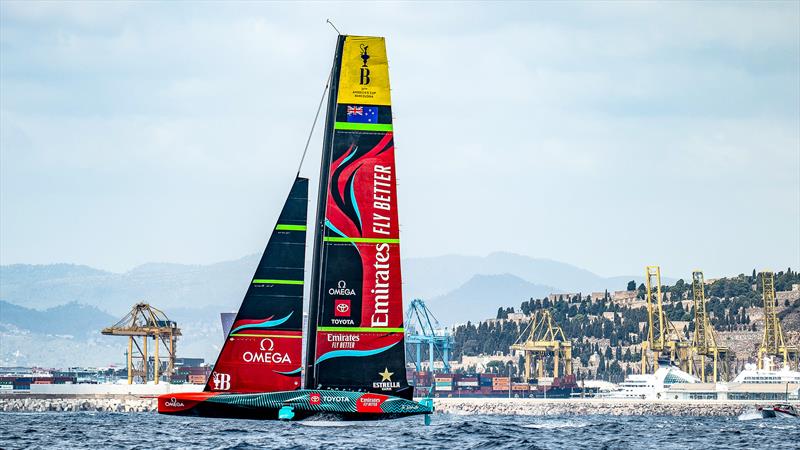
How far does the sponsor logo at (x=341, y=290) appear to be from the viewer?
4938 cm

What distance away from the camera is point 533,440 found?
58531mm

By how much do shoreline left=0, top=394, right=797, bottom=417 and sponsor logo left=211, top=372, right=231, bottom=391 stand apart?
4570 inches

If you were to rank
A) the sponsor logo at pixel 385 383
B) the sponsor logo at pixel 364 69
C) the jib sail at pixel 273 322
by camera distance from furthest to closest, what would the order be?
the jib sail at pixel 273 322, the sponsor logo at pixel 385 383, the sponsor logo at pixel 364 69

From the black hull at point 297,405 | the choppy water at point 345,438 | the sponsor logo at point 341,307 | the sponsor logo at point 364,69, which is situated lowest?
the choppy water at point 345,438

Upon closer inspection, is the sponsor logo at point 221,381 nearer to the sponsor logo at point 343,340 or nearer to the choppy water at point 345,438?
the choppy water at point 345,438

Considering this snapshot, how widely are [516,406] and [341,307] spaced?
13416 cm

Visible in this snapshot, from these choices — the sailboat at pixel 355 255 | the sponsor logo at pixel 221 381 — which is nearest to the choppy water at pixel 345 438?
the sailboat at pixel 355 255

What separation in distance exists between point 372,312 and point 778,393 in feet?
480

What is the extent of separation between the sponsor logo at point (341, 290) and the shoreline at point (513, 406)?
118 meters

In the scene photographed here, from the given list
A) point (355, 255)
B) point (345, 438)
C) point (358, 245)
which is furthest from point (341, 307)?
point (345, 438)

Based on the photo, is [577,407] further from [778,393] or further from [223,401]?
[223,401]

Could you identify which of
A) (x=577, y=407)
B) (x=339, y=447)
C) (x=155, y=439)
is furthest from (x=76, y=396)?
(x=339, y=447)

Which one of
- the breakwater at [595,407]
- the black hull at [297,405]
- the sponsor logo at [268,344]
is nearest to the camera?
the black hull at [297,405]

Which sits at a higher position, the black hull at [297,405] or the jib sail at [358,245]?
the jib sail at [358,245]
